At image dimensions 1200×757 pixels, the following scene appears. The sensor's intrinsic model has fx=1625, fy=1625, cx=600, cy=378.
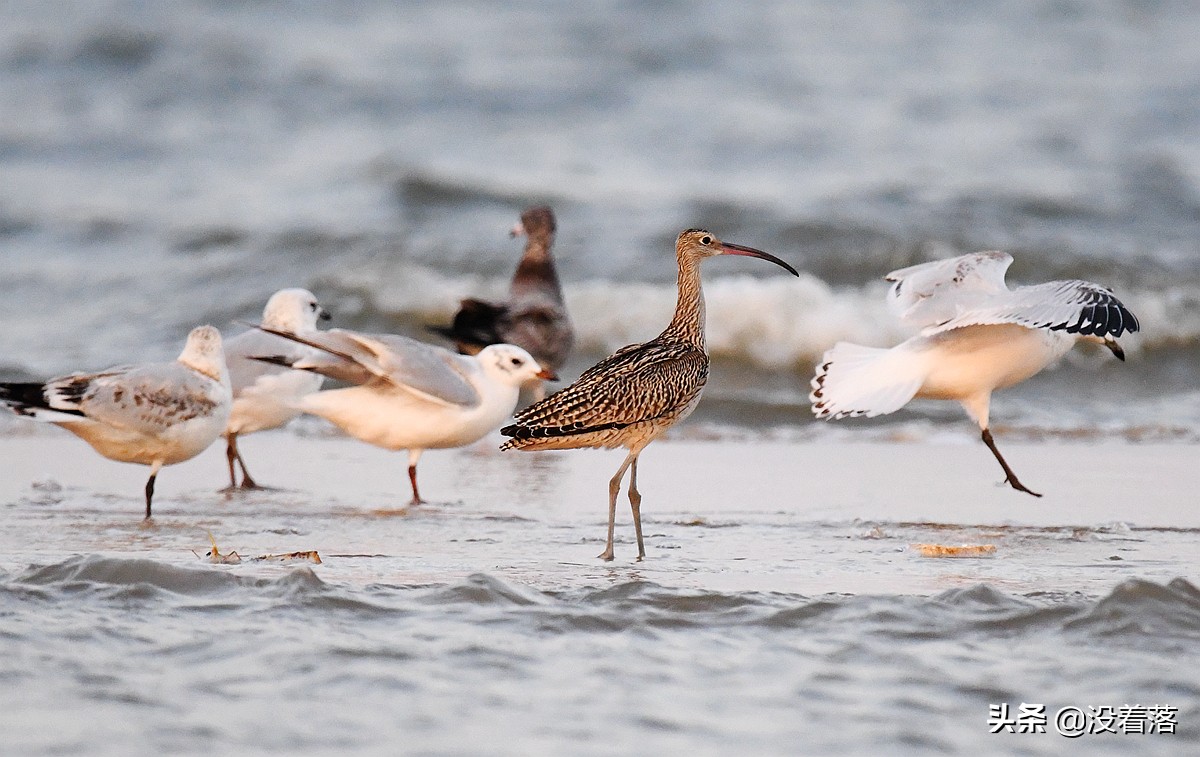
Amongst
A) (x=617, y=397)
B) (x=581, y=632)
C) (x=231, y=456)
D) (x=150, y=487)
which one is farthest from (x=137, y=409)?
(x=581, y=632)

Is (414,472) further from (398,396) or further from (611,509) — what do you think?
(611,509)

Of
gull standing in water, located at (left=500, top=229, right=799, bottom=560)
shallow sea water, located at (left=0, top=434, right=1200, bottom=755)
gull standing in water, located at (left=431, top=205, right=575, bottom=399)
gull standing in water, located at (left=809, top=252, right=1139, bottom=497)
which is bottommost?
shallow sea water, located at (left=0, top=434, right=1200, bottom=755)

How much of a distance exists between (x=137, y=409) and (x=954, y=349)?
3.51 m

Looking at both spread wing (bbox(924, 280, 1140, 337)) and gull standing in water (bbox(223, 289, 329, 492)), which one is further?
gull standing in water (bbox(223, 289, 329, 492))

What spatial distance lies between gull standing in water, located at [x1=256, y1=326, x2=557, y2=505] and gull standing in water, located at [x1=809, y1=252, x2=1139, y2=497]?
1.37 meters

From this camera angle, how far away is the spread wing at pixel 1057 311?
251 inches

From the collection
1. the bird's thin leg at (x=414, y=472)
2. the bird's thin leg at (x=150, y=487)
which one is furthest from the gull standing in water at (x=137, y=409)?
the bird's thin leg at (x=414, y=472)

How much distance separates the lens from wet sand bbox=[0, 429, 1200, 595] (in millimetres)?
5238

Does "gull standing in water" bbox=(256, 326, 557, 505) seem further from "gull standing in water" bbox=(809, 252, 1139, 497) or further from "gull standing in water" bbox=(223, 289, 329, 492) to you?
"gull standing in water" bbox=(809, 252, 1139, 497)

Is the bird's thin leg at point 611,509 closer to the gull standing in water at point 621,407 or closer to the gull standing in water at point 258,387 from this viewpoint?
the gull standing in water at point 621,407

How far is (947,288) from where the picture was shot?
730 cm

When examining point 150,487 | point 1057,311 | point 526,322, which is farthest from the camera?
point 526,322

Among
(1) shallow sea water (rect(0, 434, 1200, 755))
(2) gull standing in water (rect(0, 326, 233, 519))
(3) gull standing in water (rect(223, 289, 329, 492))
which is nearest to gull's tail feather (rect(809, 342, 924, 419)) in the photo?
(1) shallow sea water (rect(0, 434, 1200, 755))

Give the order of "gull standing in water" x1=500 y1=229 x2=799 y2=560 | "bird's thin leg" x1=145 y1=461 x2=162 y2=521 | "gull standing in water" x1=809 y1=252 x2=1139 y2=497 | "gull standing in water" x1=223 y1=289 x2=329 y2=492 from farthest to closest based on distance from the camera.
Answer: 1. "gull standing in water" x1=223 y1=289 x2=329 y2=492
2. "gull standing in water" x1=809 y1=252 x2=1139 y2=497
3. "bird's thin leg" x1=145 y1=461 x2=162 y2=521
4. "gull standing in water" x1=500 y1=229 x2=799 y2=560
